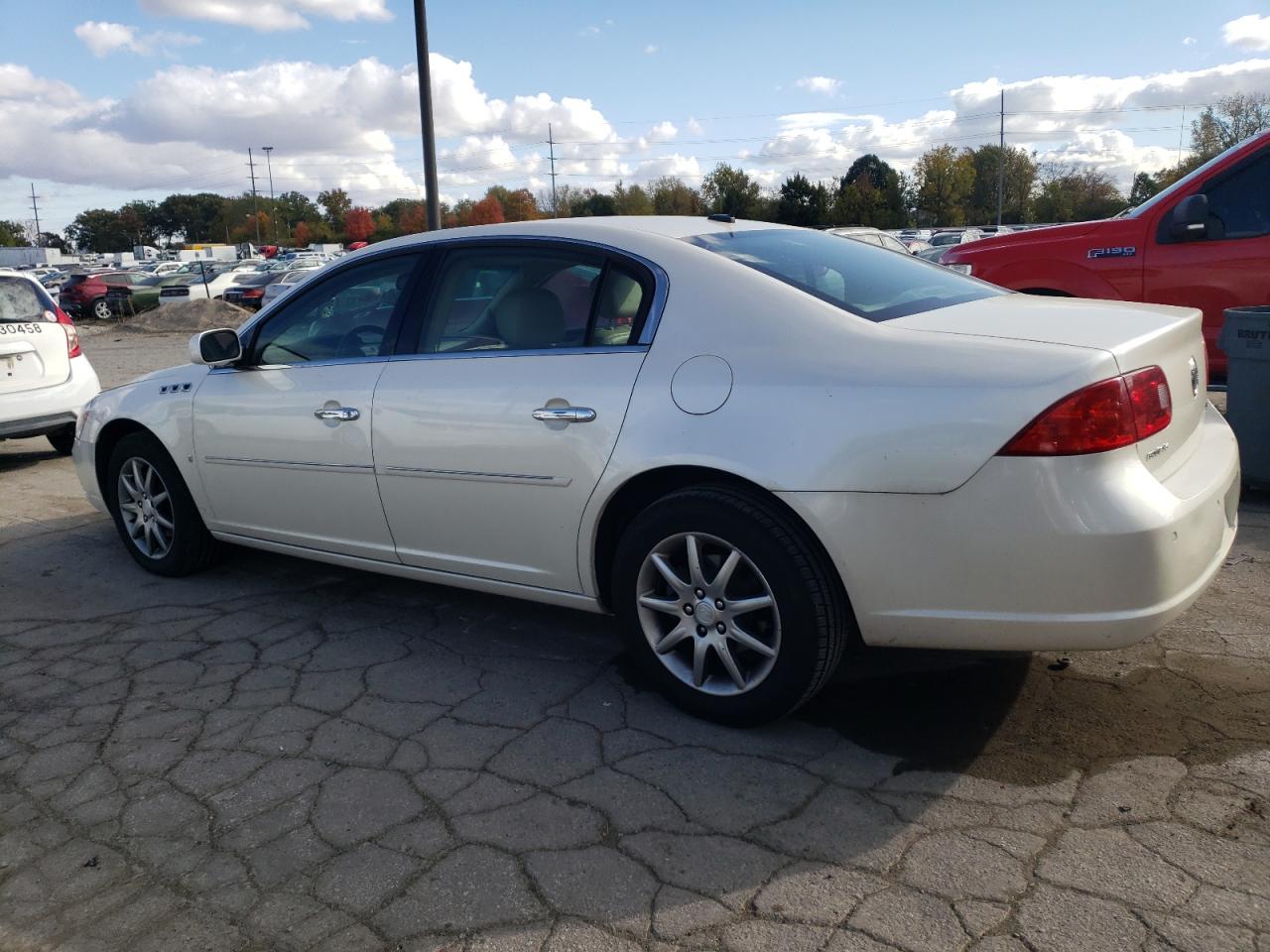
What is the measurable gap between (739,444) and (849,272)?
948 millimetres

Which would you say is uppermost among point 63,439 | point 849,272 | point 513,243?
point 513,243

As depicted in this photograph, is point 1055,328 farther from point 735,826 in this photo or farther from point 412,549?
point 412,549

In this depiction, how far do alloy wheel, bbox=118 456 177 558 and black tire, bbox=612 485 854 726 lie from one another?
286cm

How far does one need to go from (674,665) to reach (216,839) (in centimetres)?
141

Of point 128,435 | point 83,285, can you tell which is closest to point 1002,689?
point 128,435

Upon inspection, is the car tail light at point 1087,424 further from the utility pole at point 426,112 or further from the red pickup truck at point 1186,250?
the utility pole at point 426,112

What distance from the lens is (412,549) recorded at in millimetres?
4039

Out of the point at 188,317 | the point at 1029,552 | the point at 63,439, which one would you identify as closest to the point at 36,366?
the point at 63,439

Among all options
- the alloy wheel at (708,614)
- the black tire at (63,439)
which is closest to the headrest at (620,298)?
the alloy wheel at (708,614)

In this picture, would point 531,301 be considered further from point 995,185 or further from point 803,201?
point 995,185

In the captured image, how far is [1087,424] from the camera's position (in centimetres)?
269

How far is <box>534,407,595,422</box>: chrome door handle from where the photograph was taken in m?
3.40

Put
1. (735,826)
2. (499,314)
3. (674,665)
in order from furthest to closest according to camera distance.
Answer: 1. (499,314)
2. (674,665)
3. (735,826)

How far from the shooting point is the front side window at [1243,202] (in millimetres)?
6477
